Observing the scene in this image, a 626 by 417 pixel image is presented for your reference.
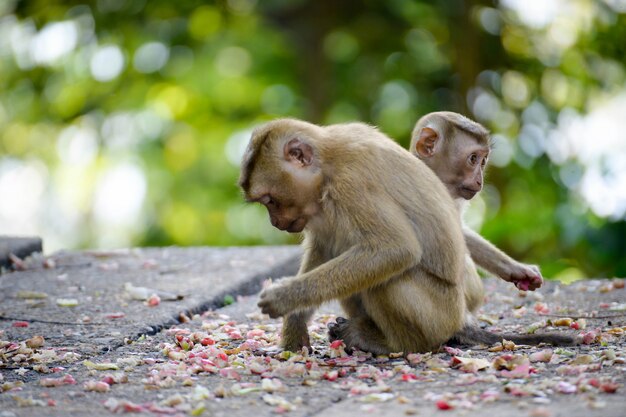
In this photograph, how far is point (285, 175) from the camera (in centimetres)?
427

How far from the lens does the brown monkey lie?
160 inches

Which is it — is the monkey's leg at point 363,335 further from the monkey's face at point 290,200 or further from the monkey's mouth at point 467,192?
the monkey's mouth at point 467,192

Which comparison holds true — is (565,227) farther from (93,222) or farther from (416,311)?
(93,222)

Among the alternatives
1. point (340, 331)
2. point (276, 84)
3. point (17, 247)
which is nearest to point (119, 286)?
point (17, 247)

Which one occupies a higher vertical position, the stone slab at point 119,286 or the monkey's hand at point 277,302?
the monkey's hand at point 277,302

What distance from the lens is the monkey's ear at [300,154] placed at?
427cm

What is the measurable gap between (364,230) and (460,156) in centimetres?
133

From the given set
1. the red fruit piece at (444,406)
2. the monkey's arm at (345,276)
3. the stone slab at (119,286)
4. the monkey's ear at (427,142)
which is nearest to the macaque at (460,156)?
the monkey's ear at (427,142)

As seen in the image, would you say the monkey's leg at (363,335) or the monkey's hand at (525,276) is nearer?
the monkey's leg at (363,335)

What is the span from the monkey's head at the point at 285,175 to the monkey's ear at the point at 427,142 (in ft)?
3.73

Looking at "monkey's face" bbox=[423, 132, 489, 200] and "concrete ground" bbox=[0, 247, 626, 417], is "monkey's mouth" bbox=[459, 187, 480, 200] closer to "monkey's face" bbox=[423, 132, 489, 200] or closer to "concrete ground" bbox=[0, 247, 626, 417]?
"monkey's face" bbox=[423, 132, 489, 200]

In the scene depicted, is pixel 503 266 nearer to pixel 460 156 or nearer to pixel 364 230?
pixel 460 156

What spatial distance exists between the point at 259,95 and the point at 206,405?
963cm

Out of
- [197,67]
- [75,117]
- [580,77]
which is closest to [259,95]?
[197,67]
